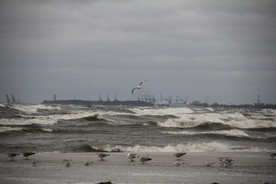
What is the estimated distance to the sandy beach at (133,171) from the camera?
1272cm

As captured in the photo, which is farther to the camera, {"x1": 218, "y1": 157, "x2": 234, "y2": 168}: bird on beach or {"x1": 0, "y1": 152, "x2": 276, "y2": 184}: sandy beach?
{"x1": 218, "y1": 157, "x2": 234, "y2": 168}: bird on beach

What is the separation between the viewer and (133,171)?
14.5 metres

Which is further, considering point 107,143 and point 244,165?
point 107,143

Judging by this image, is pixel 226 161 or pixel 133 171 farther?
pixel 226 161

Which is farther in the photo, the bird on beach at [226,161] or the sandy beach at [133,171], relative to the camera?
the bird on beach at [226,161]

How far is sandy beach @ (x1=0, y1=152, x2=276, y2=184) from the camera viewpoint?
41.7ft

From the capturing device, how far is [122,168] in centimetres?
1520

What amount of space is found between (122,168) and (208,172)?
3.25 metres

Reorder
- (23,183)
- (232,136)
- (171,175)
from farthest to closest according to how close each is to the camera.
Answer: (232,136)
(171,175)
(23,183)

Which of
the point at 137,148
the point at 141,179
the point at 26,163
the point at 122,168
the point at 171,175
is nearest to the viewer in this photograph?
the point at 141,179

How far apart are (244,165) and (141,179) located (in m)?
5.42

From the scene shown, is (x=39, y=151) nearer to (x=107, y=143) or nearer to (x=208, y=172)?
(x=107, y=143)

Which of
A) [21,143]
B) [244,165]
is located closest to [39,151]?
[21,143]

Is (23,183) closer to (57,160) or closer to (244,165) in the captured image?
(57,160)
